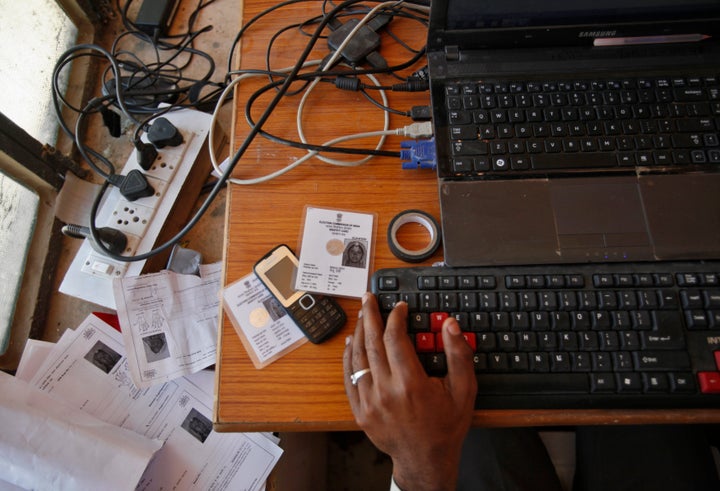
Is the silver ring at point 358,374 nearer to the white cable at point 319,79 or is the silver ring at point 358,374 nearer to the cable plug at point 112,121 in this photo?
the white cable at point 319,79

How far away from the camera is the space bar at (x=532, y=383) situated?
464mm

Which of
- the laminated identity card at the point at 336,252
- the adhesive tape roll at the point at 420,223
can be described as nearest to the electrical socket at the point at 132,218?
the laminated identity card at the point at 336,252

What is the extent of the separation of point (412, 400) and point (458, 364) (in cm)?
6

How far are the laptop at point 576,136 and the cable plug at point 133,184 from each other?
508 millimetres

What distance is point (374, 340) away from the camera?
18.7 inches

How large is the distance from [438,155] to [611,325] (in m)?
0.28

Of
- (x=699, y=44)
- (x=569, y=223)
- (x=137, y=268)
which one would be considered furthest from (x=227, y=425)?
(x=699, y=44)

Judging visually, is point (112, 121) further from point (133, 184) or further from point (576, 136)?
point (576, 136)

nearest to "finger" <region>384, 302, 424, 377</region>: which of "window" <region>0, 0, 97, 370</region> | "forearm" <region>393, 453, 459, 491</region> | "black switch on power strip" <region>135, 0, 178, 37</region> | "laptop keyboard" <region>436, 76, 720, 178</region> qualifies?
"forearm" <region>393, 453, 459, 491</region>

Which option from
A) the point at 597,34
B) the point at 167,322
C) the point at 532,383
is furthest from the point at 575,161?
the point at 167,322

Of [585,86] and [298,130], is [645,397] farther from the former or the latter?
[298,130]

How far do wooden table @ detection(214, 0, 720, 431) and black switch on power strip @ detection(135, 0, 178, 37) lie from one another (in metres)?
0.29

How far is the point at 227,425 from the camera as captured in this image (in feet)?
1.65

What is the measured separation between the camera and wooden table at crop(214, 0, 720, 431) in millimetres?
500
